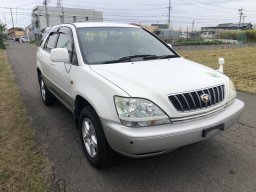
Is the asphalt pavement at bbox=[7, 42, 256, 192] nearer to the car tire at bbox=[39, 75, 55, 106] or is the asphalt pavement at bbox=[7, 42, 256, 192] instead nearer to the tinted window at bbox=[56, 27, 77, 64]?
the tinted window at bbox=[56, 27, 77, 64]

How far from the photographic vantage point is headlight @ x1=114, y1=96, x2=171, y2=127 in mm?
2885

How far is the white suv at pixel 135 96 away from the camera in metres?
2.90

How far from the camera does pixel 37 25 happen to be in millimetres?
71812

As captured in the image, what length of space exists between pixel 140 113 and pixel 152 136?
253 millimetres

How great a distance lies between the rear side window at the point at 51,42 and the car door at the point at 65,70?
29 centimetres

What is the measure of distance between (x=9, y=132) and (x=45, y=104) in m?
1.60

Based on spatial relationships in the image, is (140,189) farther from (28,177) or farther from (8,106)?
(8,106)

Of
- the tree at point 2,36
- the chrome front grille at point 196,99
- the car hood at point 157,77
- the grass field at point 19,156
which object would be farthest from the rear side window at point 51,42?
the tree at point 2,36

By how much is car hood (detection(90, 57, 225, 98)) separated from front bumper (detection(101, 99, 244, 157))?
342 millimetres

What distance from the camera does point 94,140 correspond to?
11.3 ft

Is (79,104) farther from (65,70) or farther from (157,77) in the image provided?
(157,77)

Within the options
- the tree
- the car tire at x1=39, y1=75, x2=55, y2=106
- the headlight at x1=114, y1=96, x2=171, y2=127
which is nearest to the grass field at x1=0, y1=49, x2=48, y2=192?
the car tire at x1=39, y1=75, x2=55, y2=106

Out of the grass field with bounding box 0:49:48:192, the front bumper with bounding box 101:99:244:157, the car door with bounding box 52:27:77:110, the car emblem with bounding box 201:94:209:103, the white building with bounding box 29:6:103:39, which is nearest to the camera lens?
the front bumper with bounding box 101:99:244:157

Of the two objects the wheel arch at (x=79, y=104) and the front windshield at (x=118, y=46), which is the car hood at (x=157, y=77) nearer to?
the front windshield at (x=118, y=46)
